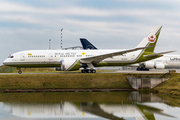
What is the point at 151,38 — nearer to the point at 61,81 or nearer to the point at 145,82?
the point at 145,82

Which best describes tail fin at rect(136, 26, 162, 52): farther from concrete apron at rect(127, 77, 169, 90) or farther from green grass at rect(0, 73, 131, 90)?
green grass at rect(0, 73, 131, 90)

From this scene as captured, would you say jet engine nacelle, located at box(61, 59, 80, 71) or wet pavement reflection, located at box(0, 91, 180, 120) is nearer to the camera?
wet pavement reflection, located at box(0, 91, 180, 120)

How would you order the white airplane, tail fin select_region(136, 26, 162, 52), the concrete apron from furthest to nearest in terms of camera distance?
tail fin select_region(136, 26, 162, 52) → the white airplane → the concrete apron

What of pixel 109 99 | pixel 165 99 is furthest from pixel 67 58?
pixel 165 99

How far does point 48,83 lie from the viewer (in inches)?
1046

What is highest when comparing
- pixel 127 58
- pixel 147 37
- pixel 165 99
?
pixel 147 37

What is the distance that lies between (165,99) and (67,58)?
1621 centimetres

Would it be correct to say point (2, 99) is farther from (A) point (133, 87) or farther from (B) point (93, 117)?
(A) point (133, 87)

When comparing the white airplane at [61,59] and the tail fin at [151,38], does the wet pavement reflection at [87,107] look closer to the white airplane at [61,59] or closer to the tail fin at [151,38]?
the white airplane at [61,59]

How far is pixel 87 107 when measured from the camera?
18.5 m

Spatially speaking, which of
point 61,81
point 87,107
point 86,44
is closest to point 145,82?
point 61,81

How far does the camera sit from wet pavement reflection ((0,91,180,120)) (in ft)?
51.5

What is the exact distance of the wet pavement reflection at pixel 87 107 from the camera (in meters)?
15.7

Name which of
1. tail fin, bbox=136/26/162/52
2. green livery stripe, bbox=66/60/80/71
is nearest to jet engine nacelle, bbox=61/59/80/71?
green livery stripe, bbox=66/60/80/71
